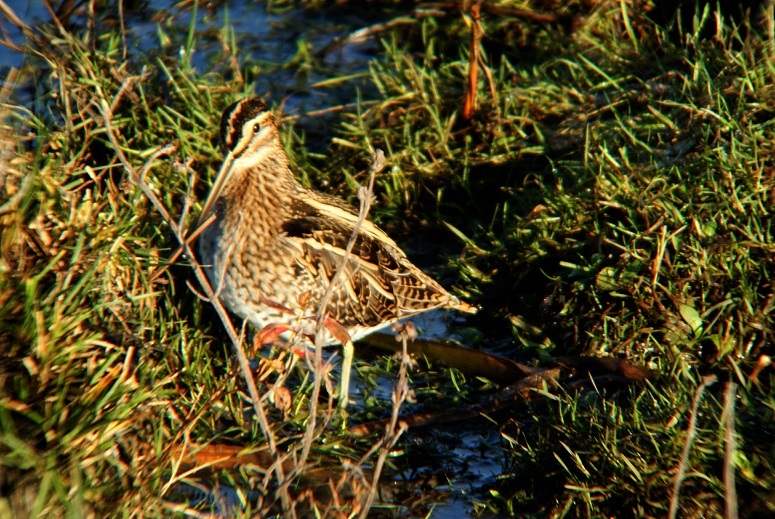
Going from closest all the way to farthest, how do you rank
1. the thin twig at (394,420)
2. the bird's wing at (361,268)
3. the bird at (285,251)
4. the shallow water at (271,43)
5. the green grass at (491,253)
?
the thin twig at (394,420)
the green grass at (491,253)
the bird at (285,251)
the bird's wing at (361,268)
the shallow water at (271,43)

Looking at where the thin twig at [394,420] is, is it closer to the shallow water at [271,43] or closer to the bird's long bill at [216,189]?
the shallow water at [271,43]

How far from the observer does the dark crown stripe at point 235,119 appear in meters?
4.28

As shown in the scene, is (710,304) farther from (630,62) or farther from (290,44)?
(290,44)

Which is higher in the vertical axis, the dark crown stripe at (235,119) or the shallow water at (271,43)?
the dark crown stripe at (235,119)

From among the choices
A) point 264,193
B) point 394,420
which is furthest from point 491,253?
point 394,420

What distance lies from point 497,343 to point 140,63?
7.46 ft

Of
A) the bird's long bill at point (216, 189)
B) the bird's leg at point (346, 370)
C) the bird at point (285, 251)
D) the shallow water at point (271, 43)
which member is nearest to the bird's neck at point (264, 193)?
the bird at point (285, 251)

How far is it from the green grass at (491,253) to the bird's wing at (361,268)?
0.28 metres

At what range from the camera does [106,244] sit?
3527mm

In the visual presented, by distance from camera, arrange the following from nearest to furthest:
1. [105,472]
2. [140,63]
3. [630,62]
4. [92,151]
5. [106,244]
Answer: [105,472]
[106,244]
[92,151]
[140,63]
[630,62]

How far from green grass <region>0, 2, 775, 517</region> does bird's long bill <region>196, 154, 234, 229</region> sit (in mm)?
236

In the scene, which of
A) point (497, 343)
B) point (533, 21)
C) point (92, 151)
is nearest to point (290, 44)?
point (533, 21)

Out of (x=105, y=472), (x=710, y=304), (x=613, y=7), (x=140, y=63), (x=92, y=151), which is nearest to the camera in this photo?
(x=105, y=472)

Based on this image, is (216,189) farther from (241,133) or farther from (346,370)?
(346,370)
